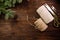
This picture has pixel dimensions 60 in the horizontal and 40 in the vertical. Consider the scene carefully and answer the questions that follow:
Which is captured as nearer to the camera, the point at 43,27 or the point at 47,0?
Answer: the point at 43,27

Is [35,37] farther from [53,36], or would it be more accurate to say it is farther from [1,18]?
[1,18]

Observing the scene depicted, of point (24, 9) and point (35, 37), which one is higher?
point (24, 9)

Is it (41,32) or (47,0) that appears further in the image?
(47,0)

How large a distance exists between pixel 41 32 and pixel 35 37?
71 mm

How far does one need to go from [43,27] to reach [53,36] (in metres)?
0.12

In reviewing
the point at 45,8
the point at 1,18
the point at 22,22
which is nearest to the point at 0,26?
the point at 1,18

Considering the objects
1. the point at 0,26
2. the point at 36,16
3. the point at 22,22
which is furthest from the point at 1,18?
the point at 36,16

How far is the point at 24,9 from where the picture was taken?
6.01 ft

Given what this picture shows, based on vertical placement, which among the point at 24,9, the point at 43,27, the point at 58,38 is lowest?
the point at 58,38

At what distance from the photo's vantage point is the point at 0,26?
1771 millimetres

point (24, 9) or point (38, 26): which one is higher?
point (24, 9)

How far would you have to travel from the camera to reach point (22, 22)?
1.79 meters

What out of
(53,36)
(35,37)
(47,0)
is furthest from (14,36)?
(47,0)

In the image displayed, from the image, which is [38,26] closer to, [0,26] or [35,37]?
[35,37]
